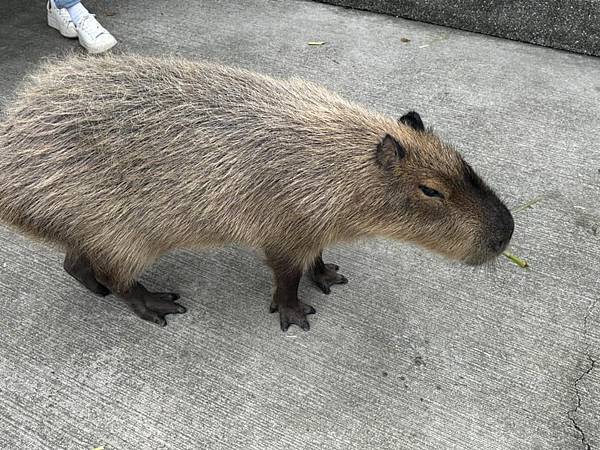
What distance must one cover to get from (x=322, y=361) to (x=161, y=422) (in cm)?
73

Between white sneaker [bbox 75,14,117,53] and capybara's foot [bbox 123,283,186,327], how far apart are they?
8.13 ft

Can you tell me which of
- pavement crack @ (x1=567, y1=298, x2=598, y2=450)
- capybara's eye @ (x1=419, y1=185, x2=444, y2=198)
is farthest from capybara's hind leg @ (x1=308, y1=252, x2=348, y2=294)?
pavement crack @ (x1=567, y1=298, x2=598, y2=450)

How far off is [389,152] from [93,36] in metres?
3.16

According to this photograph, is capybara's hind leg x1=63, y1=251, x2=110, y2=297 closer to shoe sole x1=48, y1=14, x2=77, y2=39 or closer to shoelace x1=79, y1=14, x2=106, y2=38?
shoelace x1=79, y1=14, x2=106, y2=38

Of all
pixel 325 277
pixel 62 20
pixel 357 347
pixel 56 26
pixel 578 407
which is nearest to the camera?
pixel 578 407

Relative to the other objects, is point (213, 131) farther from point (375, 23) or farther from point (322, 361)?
point (375, 23)

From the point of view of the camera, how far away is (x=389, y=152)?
86.5 inches

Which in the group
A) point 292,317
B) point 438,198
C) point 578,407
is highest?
point 438,198

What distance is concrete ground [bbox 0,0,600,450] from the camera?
2.36 metres

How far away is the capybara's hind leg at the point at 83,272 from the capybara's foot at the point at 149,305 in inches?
7.5

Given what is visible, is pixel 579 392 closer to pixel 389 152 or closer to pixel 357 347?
pixel 357 347

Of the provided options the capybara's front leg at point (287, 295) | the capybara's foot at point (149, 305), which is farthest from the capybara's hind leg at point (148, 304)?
the capybara's front leg at point (287, 295)

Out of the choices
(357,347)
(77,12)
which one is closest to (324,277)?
(357,347)

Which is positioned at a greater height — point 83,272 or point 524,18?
point 524,18
